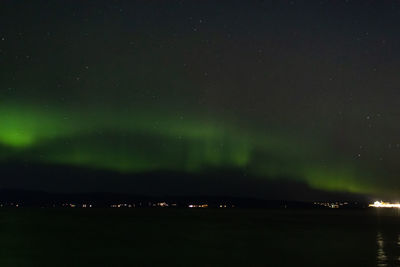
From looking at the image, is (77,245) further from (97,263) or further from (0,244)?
(97,263)

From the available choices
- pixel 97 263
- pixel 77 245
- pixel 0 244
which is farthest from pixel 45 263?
pixel 0 244

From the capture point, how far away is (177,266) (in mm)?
36188

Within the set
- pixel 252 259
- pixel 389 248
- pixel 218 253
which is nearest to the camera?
pixel 252 259

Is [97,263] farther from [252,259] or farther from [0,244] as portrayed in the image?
[0,244]

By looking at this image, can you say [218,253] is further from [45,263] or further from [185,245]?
[45,263]

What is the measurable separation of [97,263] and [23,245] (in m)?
17.3

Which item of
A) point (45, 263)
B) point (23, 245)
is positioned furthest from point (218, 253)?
point (23, 245)

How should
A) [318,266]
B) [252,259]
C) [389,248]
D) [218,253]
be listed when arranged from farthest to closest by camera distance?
1. [389,248]
2. [218,253]
3. [252,259]
4. [318,266]

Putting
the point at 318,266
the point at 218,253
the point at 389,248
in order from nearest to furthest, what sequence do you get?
the point at 318,266 → the point at 218,253 → the point at 389,248

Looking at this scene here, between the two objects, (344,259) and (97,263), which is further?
(344,259)

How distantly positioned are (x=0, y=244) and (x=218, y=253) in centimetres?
2133

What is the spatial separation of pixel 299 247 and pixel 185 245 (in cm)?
1039

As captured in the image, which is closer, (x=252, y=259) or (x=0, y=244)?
(x=252, y=259)

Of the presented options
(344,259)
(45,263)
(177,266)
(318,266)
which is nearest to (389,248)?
(344,259)
